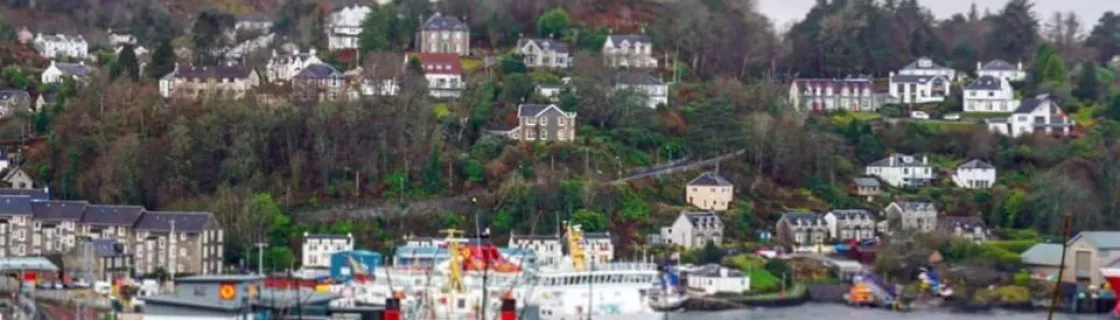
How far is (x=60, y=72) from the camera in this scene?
6088cm

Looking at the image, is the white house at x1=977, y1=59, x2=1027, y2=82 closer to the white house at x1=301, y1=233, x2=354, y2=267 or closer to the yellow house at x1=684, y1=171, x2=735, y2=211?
the yellow house at x1=684, y1=171, x2=735, y2=211

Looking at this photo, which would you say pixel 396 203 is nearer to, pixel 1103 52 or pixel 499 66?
pixel 499 66

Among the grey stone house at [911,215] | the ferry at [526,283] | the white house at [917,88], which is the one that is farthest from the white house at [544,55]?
the ferry at [526,283]

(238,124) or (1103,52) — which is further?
(1103,52)

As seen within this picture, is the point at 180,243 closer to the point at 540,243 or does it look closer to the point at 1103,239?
the point at 540,243

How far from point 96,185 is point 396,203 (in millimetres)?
6362

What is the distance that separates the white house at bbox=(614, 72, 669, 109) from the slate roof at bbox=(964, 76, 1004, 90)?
10834 mm

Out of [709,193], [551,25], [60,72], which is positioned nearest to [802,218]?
[709,193]

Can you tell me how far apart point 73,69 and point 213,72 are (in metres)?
5.01

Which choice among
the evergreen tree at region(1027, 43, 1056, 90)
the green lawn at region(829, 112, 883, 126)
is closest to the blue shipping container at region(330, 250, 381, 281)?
the green lawn at region(829, 112, 883, 126)

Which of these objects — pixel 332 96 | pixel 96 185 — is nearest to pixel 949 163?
pixel 332 96

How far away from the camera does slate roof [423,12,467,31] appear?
63500 mm

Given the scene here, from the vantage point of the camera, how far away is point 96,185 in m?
50.3

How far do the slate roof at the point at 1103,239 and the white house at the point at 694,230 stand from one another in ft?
24.5
